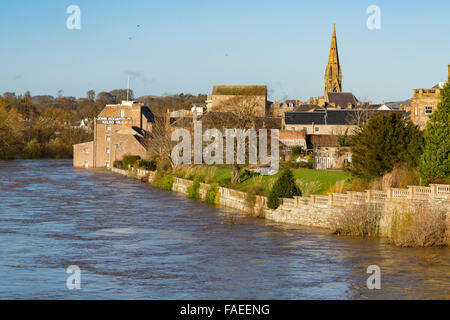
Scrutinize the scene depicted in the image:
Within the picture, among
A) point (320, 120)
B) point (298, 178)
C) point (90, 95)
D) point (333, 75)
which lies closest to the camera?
point (298, 178)

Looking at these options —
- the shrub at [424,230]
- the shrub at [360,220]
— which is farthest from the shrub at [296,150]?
the shrub at [424,230]

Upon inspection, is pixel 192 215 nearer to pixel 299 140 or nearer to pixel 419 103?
pixel 419 103

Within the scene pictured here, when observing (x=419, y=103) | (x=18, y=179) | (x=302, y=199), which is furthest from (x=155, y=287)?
(x=18, y=179)

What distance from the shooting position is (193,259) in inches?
953

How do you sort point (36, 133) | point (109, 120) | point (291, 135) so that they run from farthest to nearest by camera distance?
point (36, 133)
point (109, 120)
point (291, 135)

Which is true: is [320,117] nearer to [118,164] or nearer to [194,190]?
[118,164]

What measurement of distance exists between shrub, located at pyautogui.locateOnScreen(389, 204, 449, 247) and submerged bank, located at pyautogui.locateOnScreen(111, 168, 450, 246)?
86mm

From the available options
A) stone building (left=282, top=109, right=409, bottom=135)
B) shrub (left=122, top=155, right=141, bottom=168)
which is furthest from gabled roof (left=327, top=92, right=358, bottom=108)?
shrub (left=122, top=155, right=141, bottom=168)

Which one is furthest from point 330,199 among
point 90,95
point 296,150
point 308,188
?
A: point 90,95

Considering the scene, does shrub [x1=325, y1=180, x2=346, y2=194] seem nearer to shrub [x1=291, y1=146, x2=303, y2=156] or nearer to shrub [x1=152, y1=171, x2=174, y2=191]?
shrub [x1=152, y1=171, x2=174, y2=191]

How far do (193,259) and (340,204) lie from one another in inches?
330

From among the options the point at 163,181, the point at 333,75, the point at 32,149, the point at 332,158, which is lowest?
the point at 163,181

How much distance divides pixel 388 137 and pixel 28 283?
2026 cm

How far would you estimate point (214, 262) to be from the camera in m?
23.7
